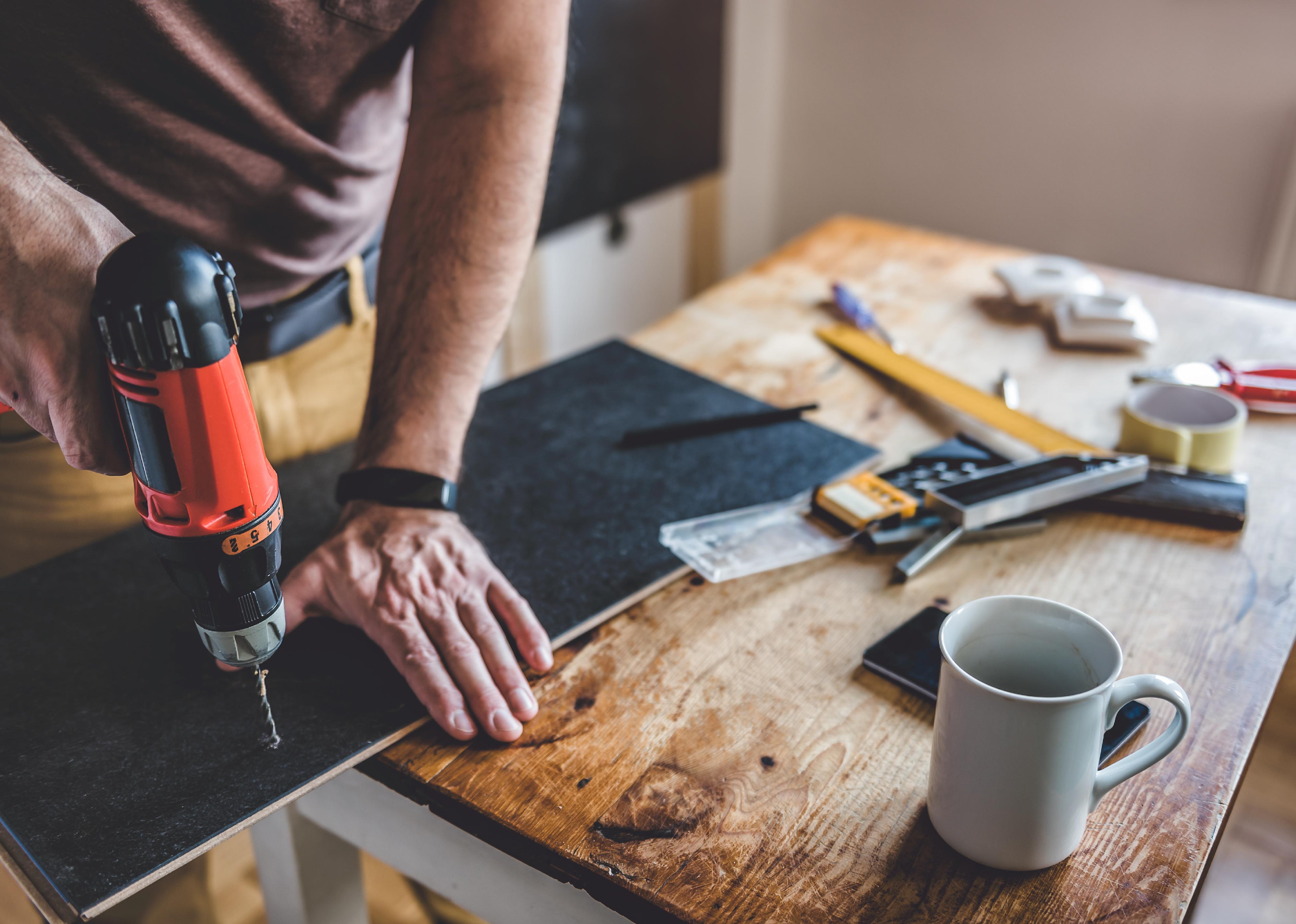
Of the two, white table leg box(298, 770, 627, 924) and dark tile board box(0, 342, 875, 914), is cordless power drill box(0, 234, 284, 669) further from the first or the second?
white table leg box(298, 770, 627, 924)

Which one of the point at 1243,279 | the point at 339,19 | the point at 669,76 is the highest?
the point at 339,19

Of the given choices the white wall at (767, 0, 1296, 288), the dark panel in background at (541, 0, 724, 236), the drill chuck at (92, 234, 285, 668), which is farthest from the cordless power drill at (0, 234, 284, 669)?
the white wall at (767, 0, 1296, 288)

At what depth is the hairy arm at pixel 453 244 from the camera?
2.51ft

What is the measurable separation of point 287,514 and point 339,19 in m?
0.42

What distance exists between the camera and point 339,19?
806mm

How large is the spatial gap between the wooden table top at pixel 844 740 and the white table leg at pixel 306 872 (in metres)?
0.26

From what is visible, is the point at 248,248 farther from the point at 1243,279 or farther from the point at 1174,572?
the point at 1243,279

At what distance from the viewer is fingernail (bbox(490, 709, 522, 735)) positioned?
63 centimetres

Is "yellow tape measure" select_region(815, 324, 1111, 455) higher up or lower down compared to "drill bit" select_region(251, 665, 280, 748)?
lower down

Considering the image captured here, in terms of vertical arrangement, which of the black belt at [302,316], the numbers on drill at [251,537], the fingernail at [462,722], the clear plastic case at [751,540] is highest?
the numbers on drill at [251,537]

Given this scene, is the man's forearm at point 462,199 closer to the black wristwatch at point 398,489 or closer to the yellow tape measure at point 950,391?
the black wristwatch at point 398,489

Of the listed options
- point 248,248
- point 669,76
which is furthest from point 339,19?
point 669,76

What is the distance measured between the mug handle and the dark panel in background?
1601 mm

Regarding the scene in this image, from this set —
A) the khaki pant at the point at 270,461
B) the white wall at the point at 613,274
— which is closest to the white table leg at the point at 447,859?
the khaki pant at the point at 270,461
